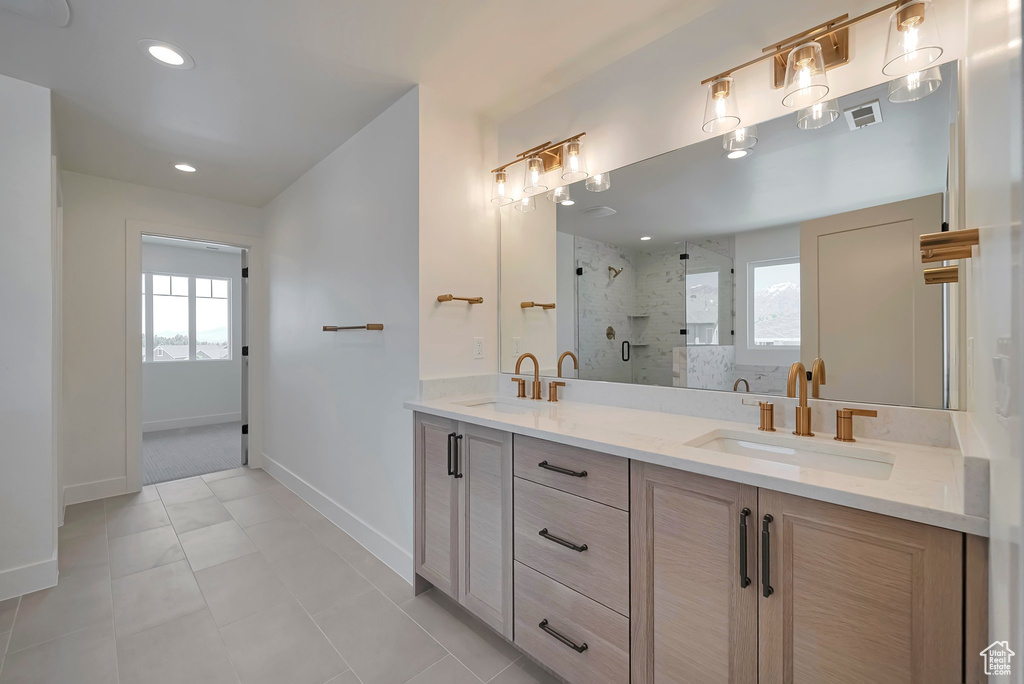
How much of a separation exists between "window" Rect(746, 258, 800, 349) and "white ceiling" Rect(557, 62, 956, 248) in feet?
0.54

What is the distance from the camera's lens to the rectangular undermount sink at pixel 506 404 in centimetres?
215

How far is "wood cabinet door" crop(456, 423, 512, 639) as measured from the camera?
1657 millimetres

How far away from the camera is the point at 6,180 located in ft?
6.77

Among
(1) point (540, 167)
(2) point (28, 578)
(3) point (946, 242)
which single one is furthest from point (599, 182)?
(2) point (28, 578)

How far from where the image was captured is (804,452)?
1.34 m

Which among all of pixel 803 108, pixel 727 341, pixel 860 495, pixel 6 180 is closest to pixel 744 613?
pixel 860 495

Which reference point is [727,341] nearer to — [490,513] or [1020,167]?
[490,513]

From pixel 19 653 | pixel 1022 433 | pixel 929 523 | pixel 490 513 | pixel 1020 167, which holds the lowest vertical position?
pixel 19 653

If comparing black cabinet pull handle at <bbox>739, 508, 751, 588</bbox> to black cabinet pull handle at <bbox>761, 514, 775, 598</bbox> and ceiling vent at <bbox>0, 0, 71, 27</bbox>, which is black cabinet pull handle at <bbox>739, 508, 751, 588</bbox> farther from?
ceiling vent at <bbox>0, 0, 71, 27</bbox>

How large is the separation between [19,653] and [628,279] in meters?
2.92

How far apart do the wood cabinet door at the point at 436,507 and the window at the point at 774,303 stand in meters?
1.26

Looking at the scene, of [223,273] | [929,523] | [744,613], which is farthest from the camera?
[223,273]

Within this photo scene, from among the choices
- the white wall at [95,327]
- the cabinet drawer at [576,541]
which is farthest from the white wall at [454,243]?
the white wall at [95,327]

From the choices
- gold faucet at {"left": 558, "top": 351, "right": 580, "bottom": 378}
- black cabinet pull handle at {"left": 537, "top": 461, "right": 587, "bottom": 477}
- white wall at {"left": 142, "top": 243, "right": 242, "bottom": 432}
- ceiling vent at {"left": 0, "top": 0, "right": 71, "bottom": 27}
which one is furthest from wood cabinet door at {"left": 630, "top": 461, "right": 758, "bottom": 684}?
white wall at {"left": 142, "top": 243, "right": 242, "bottom": 432}
